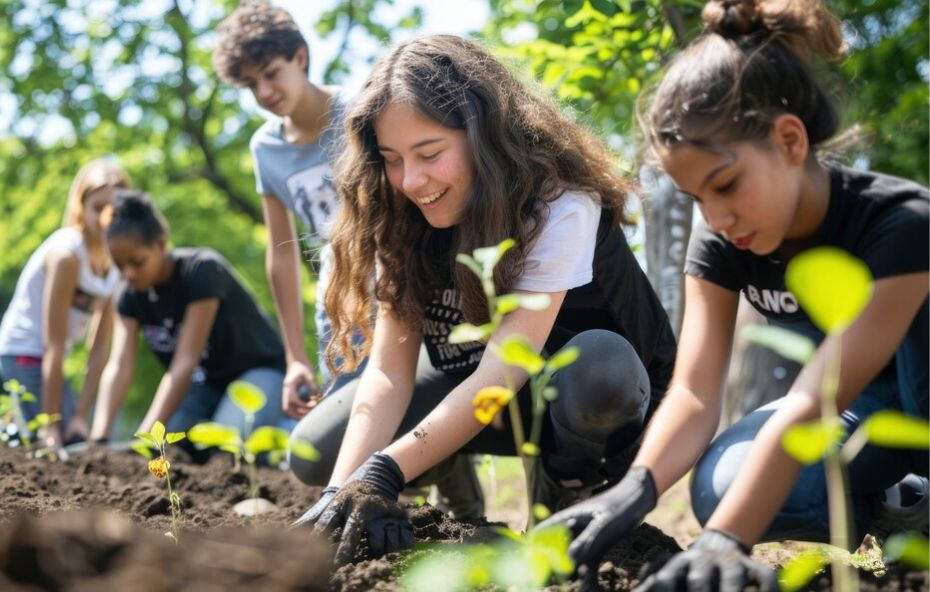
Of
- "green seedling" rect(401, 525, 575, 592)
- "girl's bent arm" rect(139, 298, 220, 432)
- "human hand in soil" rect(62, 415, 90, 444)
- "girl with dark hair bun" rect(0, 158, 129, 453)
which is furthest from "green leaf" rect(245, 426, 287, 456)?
"human hand in soil" rect(62, 415, 90, 444)

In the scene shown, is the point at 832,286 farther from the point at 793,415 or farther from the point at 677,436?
the point at 677,436

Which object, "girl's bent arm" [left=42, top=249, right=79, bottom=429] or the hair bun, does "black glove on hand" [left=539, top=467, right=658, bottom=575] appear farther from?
"girl's bent arm" [left=42, top=249, right=79, bottom=429]

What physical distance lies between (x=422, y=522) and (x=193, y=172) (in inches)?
343

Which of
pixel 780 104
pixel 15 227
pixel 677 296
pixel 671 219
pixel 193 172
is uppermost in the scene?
pixel 780 104

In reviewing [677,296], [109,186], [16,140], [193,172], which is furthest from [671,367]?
[16,140]

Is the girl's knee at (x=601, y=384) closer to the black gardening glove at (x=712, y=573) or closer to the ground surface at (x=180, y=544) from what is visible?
the ground surface at (x=180, y=544)

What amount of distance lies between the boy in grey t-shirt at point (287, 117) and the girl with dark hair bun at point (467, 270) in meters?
0.93

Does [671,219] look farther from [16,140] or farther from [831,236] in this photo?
[16,140]

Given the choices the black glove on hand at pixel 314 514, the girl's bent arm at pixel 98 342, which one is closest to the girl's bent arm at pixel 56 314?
the girl's bent arm at pixel 98 342

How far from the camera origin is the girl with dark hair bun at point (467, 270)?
242cm

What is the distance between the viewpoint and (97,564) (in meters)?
1.28

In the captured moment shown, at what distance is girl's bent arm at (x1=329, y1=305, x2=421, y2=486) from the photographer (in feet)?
8.32

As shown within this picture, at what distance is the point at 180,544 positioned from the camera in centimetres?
143

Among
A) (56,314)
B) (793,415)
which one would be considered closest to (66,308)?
(56,314)
